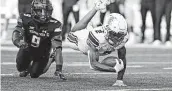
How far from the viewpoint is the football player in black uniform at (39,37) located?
870cm

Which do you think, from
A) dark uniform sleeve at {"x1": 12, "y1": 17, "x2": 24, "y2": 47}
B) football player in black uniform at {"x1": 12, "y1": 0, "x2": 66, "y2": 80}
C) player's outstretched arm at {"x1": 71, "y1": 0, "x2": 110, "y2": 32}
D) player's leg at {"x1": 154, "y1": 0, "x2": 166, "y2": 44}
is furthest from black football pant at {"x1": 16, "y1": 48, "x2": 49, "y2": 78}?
player's leg at {"x1": 154, "y1": 0, "x2": 166, "y2": 44}

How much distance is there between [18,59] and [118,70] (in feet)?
5.69

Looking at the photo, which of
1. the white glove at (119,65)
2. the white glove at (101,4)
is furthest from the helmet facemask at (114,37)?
the white glove at (101,4)

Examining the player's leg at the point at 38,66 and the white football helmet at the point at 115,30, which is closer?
the white football helmet at the point at 115,30

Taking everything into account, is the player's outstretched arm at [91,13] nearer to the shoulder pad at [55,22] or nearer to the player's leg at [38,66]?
the shoulder pad at [55,22]

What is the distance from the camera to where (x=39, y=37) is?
8836mm

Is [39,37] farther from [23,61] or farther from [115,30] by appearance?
[115,30]

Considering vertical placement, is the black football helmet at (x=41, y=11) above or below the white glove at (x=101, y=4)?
below

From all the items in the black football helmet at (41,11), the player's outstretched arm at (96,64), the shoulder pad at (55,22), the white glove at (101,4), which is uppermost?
the white glove at (101,4)

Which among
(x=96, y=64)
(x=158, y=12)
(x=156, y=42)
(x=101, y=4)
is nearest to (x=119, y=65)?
(x=96, y=64)

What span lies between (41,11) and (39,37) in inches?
13.1

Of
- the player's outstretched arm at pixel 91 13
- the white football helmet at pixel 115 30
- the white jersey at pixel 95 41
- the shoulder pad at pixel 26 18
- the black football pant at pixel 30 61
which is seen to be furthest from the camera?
the black football pant at pixel 30 61

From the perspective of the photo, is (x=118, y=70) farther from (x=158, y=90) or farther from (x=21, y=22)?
(x=21, y=22)

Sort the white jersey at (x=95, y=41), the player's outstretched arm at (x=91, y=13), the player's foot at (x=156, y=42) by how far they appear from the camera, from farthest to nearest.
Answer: the player's foot at (x=156, y=42) < the player's outstretched arm at (x=91, y=13) < the white jersey at (x=95, y=41)
